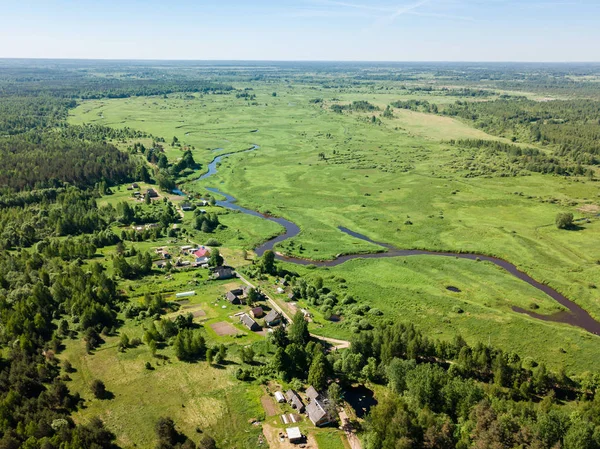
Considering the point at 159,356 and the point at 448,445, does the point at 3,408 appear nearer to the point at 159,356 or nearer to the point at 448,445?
the point at 159,356

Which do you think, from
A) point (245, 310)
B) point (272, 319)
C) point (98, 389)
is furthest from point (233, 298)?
point (98, 389)

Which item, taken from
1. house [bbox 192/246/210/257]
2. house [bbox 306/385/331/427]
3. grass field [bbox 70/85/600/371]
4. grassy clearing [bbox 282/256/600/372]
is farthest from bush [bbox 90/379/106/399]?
house [bbox 192/246/210/257]

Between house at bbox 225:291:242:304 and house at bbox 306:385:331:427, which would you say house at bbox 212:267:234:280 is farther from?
house at bbox 306:385:331:427

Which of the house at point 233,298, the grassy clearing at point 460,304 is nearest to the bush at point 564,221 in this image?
the grassy clearing at point 460,304

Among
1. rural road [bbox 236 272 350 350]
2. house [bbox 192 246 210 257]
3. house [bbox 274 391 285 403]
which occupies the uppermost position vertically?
house [bbox 192 246 210 257]

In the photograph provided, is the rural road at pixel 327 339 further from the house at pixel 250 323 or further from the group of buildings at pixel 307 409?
the group of buildings at pixel 307 409
